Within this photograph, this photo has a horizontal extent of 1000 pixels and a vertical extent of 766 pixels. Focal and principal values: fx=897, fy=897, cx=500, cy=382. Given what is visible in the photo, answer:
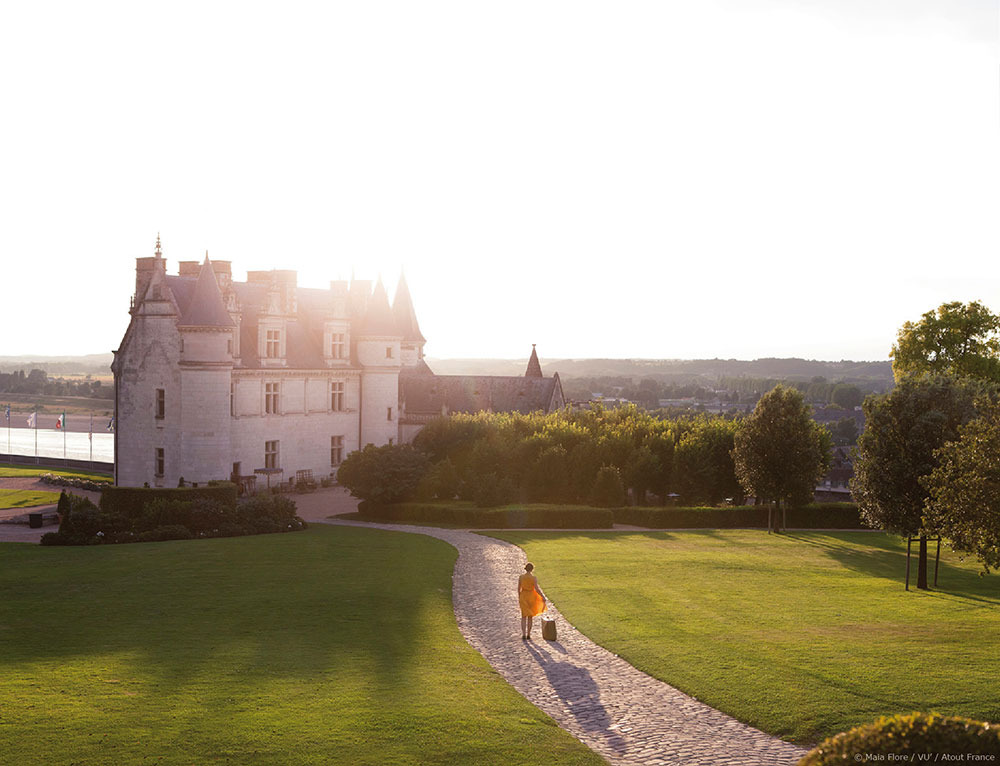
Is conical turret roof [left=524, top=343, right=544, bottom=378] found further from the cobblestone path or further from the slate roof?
the cobblestone path

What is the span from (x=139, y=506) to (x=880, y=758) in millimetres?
41433

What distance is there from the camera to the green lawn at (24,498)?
54.1 meters

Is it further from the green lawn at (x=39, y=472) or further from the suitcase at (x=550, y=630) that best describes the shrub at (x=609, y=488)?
the green lawn at (x=39, y=472)

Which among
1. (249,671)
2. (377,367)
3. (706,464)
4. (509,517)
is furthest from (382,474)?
(249,671)

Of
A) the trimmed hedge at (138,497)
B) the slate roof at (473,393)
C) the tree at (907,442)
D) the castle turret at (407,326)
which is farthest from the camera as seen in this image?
the castle turret at (407,326)

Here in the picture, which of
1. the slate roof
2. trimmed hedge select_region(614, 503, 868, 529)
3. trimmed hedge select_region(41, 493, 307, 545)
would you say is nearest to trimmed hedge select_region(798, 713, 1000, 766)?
trimmed hedge select_region(41, 493, 307, 545)

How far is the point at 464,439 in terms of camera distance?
2306 inches

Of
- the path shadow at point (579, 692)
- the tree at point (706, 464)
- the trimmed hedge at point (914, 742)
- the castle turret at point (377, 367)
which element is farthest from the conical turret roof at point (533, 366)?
the trimmed hedge at point (914, 742)

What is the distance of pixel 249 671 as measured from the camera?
18.3 metres

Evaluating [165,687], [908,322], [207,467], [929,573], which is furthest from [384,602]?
[908,322]

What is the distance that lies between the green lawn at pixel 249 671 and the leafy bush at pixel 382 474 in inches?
727

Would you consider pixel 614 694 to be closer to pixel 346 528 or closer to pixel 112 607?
pixel 112 607

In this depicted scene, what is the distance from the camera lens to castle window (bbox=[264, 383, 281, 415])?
60.1 m

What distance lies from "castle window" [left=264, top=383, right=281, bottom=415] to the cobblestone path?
36.1 meters
